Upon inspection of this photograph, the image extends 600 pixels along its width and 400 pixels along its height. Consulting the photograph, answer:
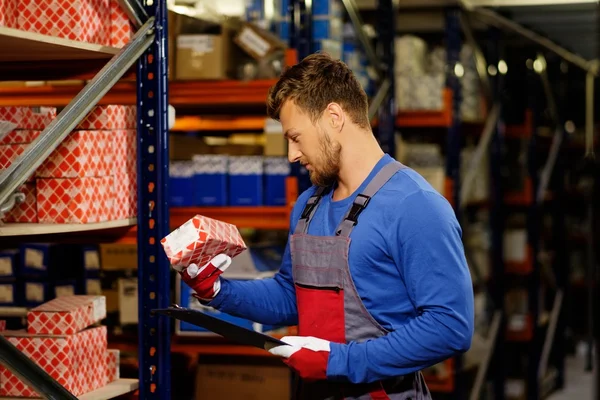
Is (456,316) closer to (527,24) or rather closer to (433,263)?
(433,263)

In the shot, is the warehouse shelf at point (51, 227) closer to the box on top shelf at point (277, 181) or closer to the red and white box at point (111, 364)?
the red and white box at point (111, 364)

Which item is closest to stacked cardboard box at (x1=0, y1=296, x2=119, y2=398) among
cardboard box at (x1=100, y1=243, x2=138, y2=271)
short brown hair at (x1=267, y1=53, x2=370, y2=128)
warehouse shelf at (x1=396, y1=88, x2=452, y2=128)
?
short brown hair at (x1=267, y1=53, x2=370, y2=128)

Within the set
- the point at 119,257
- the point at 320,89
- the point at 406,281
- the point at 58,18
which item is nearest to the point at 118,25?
the point at 58,18

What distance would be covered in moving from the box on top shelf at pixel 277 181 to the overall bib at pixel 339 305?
5.63 ft

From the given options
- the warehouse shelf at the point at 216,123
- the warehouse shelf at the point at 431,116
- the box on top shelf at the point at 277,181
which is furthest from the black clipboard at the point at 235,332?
the warehouse shelf at the point at 431,116

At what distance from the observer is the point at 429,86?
6.25 m

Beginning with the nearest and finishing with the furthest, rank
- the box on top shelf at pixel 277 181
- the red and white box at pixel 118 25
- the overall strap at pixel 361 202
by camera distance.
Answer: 1. the overall strap at pixel 361 202
2. the red and white box at pixel 118 25
3. the box on top shelf at pixel 277 181

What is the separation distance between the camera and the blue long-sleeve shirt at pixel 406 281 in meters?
2.42

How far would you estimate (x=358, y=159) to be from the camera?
2.68m

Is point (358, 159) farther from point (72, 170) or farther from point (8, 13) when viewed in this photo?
point (8, 13)

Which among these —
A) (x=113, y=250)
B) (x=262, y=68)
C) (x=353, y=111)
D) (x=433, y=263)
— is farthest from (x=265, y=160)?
(x=433, y=263)

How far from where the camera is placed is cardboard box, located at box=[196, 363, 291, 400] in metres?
4.60

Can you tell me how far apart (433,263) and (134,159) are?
1.36 m

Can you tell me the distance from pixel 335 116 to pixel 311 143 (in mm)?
102
